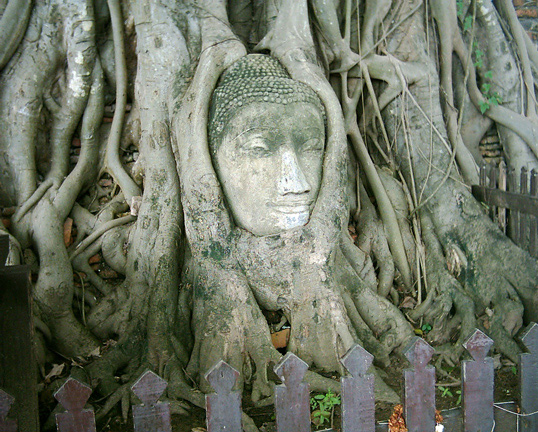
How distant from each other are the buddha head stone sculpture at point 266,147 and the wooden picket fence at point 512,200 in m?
1.50

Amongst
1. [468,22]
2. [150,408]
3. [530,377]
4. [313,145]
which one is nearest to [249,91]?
[313,145]

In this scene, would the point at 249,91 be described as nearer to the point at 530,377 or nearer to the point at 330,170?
the point at 330,170

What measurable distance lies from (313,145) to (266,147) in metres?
0.32

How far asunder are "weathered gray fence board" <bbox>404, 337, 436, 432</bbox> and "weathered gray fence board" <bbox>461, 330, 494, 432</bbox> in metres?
0.17

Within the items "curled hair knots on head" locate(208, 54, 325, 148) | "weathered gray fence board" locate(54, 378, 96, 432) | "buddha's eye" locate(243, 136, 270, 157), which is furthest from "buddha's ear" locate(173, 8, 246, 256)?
"weathered gray fence board" locate(54, 378, 96, 432)

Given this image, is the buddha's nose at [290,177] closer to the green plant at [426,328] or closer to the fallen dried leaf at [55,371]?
the green plant at [426,328]

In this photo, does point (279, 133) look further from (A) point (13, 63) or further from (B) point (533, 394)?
(A) point (13, 63)

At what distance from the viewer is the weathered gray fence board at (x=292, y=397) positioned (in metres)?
2.04

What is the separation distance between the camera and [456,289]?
12.9 feet

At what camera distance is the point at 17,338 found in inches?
88.7

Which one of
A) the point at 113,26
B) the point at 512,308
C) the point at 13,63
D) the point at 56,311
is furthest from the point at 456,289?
the point at 13,63

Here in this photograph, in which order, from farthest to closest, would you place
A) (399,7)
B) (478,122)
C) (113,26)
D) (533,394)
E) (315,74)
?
(478,122) → (399,7) → (113,26) → (315,74) → (533,394)

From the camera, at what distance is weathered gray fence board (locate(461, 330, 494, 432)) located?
2.29 m

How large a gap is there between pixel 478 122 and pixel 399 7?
3.85ft
